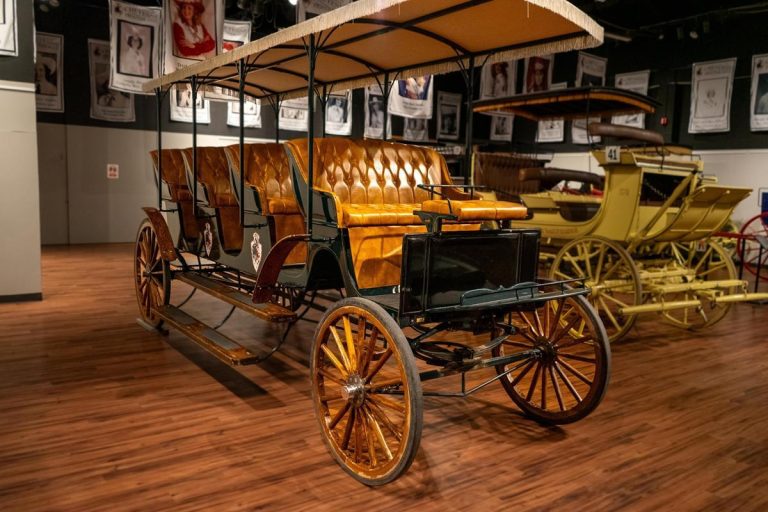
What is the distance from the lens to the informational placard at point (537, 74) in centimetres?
1062

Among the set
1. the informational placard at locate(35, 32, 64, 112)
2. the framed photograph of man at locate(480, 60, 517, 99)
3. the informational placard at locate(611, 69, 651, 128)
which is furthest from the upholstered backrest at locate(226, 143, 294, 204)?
the informational placard at locate(611, 69, 651, 128)

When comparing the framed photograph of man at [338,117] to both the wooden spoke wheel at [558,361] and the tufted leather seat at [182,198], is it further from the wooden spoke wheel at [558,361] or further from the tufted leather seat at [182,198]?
the wooden spoke wheel at [558,361]

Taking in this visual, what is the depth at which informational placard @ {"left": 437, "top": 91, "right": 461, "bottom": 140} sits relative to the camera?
13.4 meters

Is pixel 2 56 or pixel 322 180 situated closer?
pixel 322 180

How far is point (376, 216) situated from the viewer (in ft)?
9.39

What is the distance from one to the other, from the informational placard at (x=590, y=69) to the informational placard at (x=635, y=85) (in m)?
0.43

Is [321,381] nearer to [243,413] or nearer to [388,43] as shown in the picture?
[243,413]

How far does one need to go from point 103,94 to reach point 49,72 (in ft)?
2.63

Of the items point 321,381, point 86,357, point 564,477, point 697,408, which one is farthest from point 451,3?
point 86,357

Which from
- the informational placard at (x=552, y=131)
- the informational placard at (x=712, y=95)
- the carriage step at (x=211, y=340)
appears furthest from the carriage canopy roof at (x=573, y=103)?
the informational placard at (x=552, y=131)

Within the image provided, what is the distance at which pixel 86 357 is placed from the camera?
396 cm

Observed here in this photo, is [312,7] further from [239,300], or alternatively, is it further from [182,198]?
[239,300]

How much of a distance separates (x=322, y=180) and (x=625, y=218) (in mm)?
2433

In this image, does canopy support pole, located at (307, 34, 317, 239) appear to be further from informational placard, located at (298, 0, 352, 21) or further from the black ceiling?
the black ceiling
